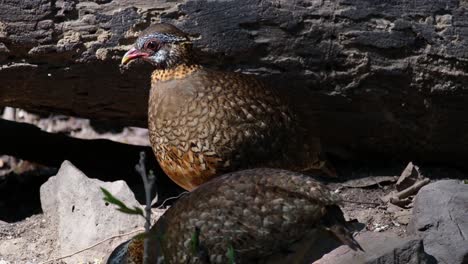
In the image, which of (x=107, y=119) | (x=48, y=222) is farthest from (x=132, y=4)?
(x=48, y=222)

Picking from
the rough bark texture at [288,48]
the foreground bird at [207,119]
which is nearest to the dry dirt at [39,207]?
the rough bark texture at [288,48]

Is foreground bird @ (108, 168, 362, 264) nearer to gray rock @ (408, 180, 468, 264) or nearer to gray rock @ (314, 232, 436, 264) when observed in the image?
gray rock @ (314, 232, 436, 264)

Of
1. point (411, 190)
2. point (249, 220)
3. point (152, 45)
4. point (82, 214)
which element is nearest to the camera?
point (249, 220)

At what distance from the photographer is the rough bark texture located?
22.0 feet

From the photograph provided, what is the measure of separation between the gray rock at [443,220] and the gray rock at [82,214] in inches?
69.7

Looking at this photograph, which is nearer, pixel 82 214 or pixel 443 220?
pixel 443 220

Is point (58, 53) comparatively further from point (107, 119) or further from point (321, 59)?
point (321, 59)

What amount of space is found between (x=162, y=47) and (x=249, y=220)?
152 centimetres

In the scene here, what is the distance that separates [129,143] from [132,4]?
2168 millimetres

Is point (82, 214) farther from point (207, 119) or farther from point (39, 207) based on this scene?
point (207, 119)

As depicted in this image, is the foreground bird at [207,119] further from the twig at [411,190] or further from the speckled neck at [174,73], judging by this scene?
the twig at [411,190]

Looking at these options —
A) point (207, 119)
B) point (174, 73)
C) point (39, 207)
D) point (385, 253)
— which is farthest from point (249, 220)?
point (39, 207)

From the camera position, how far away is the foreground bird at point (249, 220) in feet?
17.6

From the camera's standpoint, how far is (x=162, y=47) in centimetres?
648
